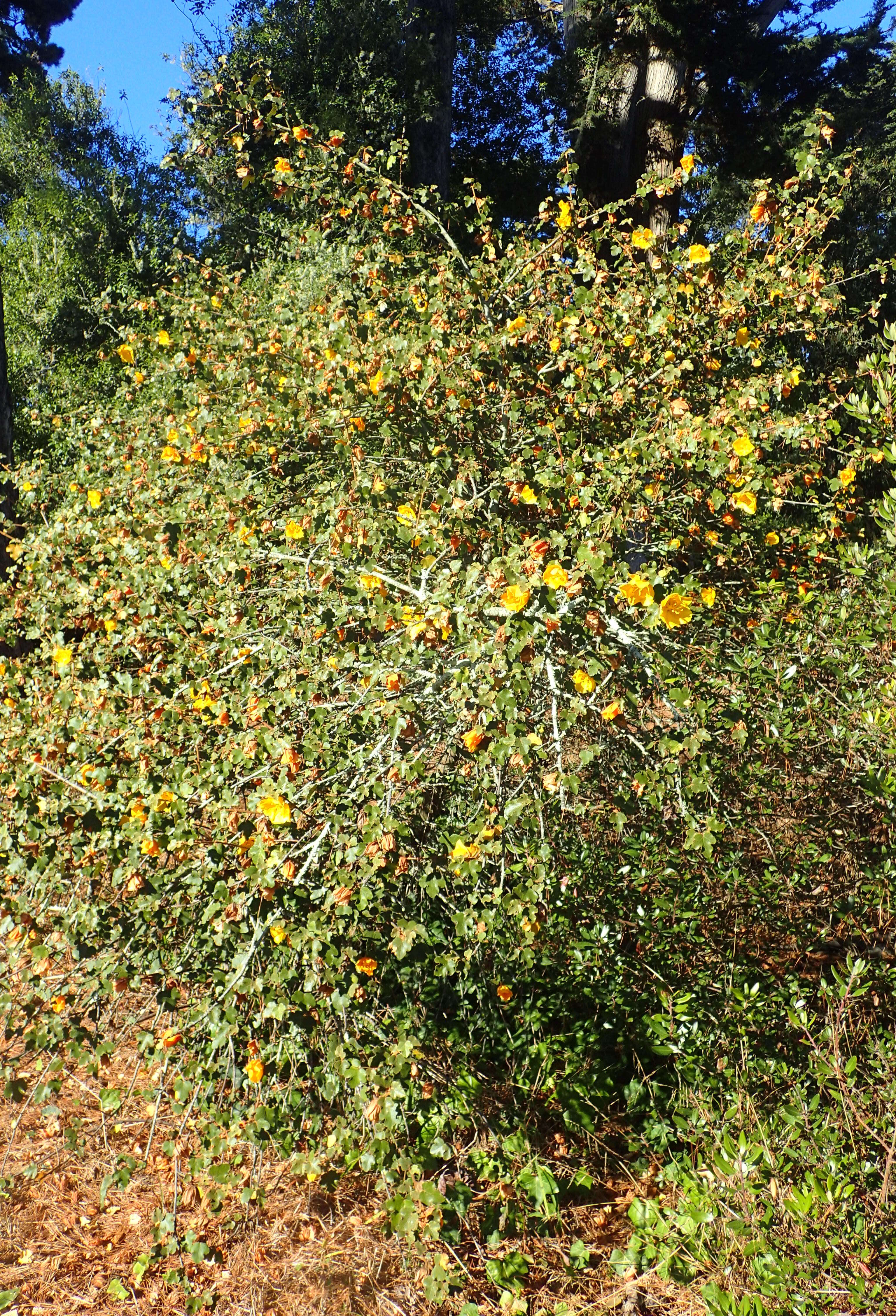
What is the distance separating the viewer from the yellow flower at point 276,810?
72.7 inches

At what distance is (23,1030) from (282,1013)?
0.62 metres

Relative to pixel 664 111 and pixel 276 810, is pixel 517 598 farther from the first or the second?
pixel 664 111

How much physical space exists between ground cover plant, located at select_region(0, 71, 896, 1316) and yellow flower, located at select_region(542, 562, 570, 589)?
64 mm

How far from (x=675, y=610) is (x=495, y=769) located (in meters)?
0.53

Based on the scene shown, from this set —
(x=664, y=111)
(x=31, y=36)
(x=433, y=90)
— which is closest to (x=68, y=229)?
(x=433, y=90)

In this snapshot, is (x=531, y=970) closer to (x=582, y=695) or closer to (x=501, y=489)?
(x=582, y=695)

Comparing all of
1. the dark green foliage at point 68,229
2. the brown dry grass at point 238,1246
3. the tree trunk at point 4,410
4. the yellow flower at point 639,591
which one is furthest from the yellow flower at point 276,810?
the dark green foliage at point 68,229

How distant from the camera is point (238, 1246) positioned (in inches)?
93.9

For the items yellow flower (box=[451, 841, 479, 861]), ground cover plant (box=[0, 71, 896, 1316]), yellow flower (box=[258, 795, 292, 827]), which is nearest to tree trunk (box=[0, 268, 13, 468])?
ground cover plant (box=[0, 71, 896, 1316])

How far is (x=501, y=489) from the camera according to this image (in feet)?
8.39

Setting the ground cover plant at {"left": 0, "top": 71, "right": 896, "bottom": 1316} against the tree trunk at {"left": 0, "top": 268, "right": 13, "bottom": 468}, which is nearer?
the ground cover plant at {"left": 0, "top": 71, "right": 896, "bottom": 1316}

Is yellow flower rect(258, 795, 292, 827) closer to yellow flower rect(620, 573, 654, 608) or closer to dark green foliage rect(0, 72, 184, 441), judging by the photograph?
yellow flower rect(620, 573, 654, 608)

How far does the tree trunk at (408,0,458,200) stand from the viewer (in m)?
9.07

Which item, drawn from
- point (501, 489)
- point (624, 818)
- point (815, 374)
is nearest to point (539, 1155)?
point (624, 818)
